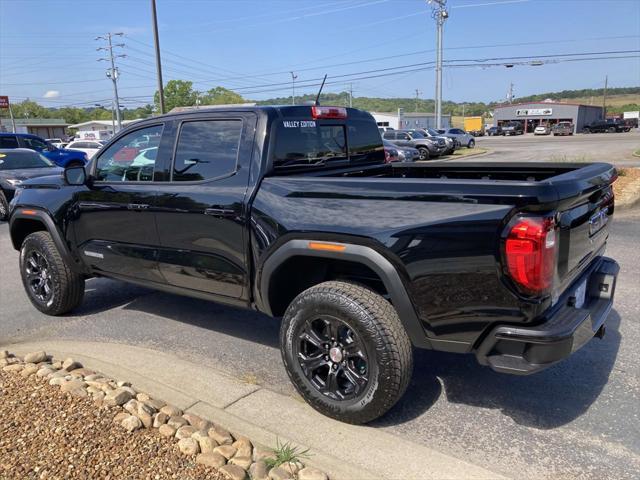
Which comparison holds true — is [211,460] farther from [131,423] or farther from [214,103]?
[214,103]

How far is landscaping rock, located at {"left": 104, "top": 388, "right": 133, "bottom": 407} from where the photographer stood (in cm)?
316

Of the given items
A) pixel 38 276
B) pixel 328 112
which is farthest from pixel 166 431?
pixel 38 276

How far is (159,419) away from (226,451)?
522 mm

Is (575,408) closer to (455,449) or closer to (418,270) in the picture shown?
(455,449)

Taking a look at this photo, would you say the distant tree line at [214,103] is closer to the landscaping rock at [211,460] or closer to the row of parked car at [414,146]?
the row of parked car at [414,146]

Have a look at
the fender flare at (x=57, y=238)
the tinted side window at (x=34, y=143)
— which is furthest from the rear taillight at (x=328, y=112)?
the tinted side window at (x=34, y=143)

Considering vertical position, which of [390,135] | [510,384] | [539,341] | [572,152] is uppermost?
[390,135]

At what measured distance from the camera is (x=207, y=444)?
277 cm

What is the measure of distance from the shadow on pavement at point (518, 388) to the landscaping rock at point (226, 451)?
36.0 inches

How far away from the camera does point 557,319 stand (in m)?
2.71

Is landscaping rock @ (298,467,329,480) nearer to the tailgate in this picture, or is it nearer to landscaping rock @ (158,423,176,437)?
landscaping rock @ (158,423,176,437)

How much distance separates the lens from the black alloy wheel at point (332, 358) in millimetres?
3066

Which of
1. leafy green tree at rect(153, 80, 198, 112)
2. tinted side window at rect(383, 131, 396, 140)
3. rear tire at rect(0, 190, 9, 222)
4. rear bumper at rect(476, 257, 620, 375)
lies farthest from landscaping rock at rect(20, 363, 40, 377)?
leafy green tree at rect(153, 80, 198, 112)

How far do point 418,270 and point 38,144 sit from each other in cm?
1798
